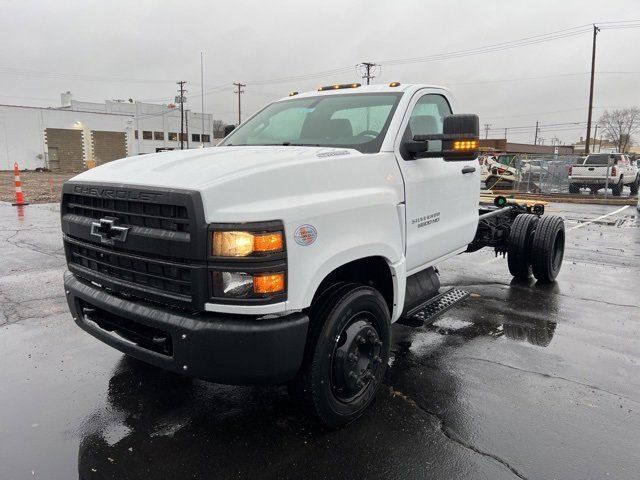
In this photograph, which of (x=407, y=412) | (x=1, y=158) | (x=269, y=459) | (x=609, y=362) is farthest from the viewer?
(x=1, y=158)

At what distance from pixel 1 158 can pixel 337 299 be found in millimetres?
58731

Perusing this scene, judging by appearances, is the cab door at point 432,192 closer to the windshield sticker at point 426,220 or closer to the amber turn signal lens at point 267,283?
the windshield sticker at point 426,220

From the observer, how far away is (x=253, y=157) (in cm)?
298

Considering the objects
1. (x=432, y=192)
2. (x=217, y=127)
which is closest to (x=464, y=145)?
(x=432, y=192)

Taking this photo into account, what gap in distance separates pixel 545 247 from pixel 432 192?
3.17m

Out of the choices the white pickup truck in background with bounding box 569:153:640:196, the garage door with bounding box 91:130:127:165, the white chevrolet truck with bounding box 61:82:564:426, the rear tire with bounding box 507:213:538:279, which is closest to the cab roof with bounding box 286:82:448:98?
the white chevrolet truck with bounding box 61:82:564:426

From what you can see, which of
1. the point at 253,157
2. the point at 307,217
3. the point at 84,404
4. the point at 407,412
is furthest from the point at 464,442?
the point at 84,404

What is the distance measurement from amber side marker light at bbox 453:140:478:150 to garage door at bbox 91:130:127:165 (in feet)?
193

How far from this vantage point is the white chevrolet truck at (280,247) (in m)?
2.47

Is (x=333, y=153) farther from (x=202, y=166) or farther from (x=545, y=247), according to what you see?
(x=545, y=247)

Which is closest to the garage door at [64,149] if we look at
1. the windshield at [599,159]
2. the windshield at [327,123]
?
the windshield at [599,159]

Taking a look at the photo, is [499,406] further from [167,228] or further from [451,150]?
[167,228]

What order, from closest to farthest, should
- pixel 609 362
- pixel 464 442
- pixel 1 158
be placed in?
pixel 464 442
pixel 609 362
pixel 1 158

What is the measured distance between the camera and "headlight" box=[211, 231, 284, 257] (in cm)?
243
